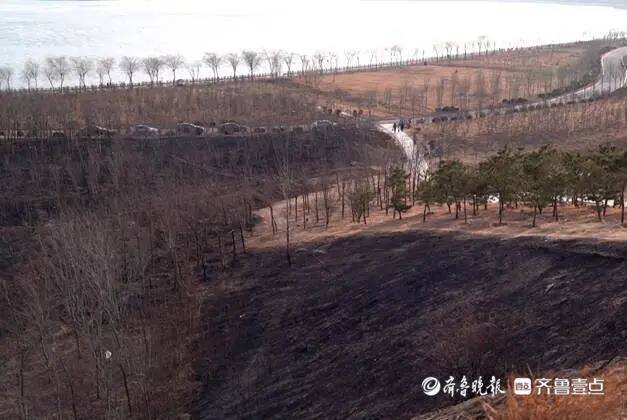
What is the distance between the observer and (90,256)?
63.1 ft

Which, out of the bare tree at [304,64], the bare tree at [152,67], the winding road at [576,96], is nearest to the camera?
the winding road at [576,96]

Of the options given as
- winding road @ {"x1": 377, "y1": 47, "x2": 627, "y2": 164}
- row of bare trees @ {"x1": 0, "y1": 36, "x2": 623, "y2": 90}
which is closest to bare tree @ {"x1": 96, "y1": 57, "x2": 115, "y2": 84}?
row of bare trees @ {"x1": 0, "y1": 36, "x2": 623, "y2": 90}

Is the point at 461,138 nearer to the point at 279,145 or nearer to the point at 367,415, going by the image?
the point at 279,145

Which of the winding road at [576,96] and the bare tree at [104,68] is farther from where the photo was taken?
the bare tree at [104,68]

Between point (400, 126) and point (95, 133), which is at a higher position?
point (95, 133)

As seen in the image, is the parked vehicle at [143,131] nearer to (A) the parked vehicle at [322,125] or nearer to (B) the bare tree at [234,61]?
(A) the parked vehicle at [322,125]

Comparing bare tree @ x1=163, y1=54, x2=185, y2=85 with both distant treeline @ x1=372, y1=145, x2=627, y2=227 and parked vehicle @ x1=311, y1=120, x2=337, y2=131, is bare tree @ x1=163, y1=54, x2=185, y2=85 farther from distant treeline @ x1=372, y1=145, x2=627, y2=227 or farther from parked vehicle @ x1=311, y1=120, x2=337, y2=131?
distant treeline @ x1=372, y1=145, x2=627, y2=227

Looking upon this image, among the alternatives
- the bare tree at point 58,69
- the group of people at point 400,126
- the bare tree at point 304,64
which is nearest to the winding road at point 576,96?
the group of people at point 400,126

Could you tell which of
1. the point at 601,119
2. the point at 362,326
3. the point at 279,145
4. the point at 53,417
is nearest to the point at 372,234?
the point at 362,326

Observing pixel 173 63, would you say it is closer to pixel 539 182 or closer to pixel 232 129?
pixel 232 129

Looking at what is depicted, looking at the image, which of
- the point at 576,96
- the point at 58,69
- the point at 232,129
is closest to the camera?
the point at 232,129

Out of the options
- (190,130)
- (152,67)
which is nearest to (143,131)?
(190,130)

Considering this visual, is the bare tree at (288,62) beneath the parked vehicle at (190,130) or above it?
above

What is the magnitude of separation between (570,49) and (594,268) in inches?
2809
